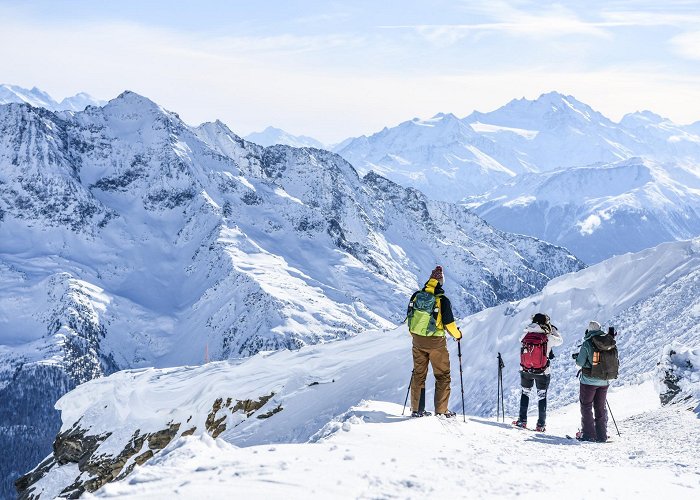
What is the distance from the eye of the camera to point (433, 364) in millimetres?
16094

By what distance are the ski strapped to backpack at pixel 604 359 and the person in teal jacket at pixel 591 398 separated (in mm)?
97

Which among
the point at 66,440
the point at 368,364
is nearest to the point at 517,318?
the point at 368,364

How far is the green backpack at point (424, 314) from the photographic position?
51.7 feet

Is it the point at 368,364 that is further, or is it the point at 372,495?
the point at 368,364

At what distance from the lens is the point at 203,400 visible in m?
54.6

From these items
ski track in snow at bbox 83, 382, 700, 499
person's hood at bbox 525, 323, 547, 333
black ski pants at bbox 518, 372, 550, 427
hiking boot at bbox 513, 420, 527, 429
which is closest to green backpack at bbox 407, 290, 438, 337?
ski track in snow at bbox 83, 382, 700, 499

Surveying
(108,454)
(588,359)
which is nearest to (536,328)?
(588,359)

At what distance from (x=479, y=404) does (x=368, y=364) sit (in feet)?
42.1

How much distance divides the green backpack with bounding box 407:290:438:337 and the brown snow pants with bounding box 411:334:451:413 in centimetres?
28

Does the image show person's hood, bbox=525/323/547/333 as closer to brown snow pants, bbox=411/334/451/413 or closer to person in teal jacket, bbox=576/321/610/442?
person in teal jacket, bbox=576/321/610/442

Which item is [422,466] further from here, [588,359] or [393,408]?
[393,408]

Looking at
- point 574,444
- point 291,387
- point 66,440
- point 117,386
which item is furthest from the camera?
point 117,386

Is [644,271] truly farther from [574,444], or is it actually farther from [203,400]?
[203,400]

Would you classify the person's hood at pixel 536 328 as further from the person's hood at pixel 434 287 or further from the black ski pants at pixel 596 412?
the person's hood at pixel 434 287
